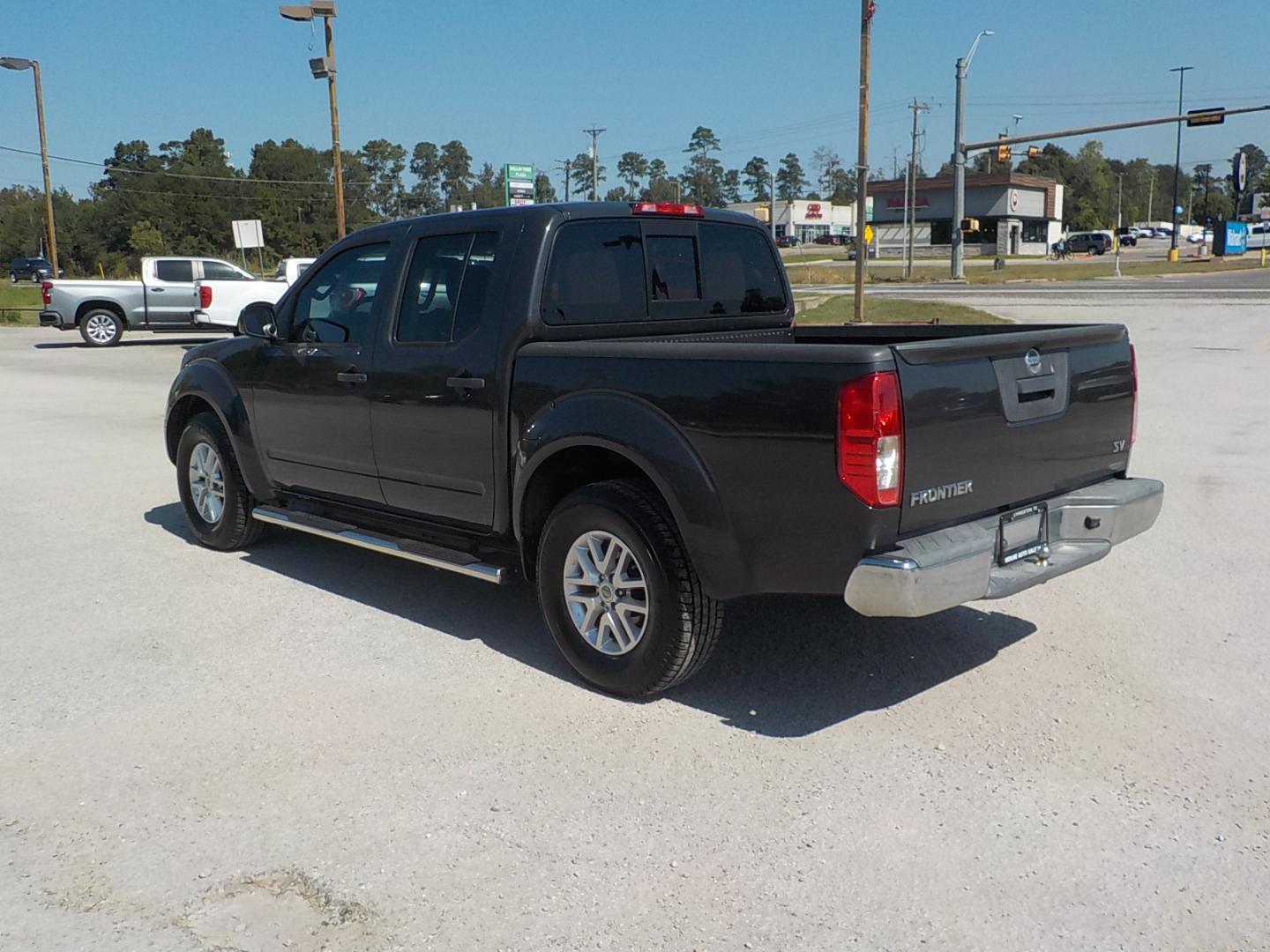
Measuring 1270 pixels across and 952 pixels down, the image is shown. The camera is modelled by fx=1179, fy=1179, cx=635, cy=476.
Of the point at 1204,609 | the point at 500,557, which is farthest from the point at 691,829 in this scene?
the point at 1204,609

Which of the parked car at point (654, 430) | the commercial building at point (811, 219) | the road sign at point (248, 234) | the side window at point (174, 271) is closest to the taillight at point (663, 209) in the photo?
the parked car at point (654, 430)

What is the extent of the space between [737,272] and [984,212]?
93.3 metres

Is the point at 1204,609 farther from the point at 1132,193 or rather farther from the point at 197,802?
the point at 1132,193

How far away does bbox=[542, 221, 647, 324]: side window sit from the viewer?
5191 millimetres

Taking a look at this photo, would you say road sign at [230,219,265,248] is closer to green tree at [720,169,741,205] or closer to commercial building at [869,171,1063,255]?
commercial building at [869,171,1063,255]

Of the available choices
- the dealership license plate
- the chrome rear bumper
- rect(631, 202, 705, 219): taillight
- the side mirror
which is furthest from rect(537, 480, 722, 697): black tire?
the side mirror

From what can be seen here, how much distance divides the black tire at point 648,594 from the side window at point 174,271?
23561 millimetres

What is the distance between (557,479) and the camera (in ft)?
16.5

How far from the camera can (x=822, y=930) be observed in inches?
122

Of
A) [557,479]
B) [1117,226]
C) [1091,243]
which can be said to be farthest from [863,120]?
[1091,243]

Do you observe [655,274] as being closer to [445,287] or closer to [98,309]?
[445,287]

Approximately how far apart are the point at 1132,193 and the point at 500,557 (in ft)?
647

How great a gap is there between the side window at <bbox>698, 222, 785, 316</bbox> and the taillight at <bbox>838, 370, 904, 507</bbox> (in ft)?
6.90

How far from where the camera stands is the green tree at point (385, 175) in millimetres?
136512
